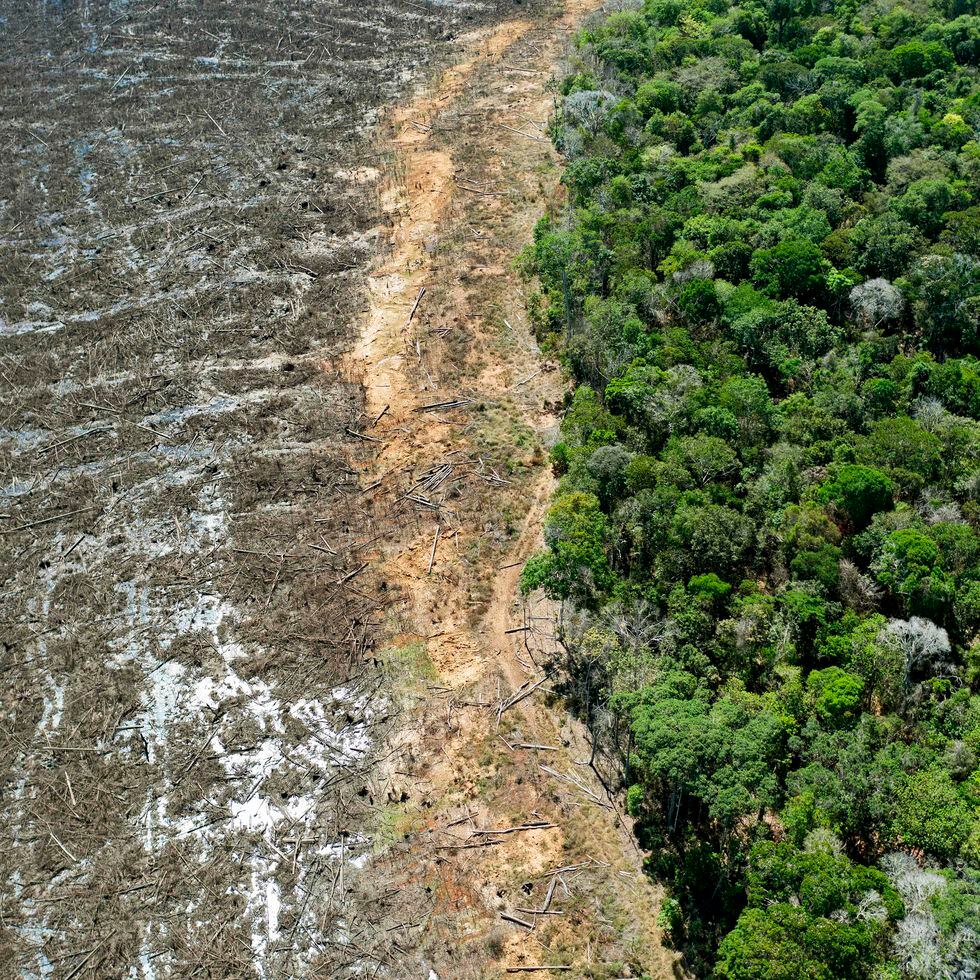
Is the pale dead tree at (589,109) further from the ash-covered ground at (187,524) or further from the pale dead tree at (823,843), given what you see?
the pale dead tree at (823,843)

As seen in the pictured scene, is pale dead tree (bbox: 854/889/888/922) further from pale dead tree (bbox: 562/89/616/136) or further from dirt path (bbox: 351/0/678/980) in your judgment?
pale dead tree (bbox: 562/89/616/136)

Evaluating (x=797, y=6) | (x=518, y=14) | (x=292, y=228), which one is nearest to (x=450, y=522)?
(x=292, y=228)

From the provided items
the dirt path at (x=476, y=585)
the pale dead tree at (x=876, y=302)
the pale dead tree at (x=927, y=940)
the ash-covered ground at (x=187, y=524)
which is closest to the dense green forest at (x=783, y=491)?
the pale dead tree at (x=927, y=940)

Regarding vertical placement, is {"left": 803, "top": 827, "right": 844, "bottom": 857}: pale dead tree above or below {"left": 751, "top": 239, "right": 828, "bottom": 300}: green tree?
below

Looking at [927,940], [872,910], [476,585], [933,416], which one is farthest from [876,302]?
[927,940]

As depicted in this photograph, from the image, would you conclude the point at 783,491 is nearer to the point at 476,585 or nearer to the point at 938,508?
the point at 938,508

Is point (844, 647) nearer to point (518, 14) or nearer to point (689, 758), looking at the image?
point (689, 758)

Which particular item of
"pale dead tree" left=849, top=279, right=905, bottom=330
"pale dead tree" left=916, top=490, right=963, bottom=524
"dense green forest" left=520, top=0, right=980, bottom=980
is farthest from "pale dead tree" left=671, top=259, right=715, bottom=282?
"pale dead tree" left=916, top=490, right=963, bottom=524
